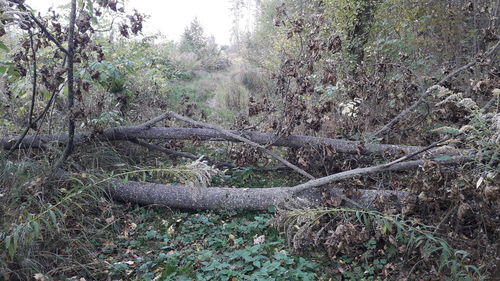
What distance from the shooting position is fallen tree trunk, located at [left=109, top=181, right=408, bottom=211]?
12.3ft

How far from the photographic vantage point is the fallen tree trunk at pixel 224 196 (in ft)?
12.3

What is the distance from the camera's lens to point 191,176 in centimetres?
382

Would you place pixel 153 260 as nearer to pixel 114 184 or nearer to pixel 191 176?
pixel 191 176

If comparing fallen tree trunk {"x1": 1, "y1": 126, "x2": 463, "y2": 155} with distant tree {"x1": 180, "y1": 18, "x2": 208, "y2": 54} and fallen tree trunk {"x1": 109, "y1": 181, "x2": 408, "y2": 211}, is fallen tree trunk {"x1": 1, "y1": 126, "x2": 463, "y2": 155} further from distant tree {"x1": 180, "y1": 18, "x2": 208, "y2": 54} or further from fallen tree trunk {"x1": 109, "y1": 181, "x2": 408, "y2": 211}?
distant tree {"x1": 180, "y1": 18, "x2": 208, "y2": 54}

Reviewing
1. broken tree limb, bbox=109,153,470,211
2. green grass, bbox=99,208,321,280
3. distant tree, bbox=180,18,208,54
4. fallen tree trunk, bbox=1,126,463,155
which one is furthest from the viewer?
distant tree, bbox=180,18,208,54

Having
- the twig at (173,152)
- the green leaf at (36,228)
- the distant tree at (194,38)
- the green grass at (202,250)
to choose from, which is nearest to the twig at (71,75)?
the twig at (173,152)

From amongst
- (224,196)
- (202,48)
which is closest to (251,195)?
(224,196)

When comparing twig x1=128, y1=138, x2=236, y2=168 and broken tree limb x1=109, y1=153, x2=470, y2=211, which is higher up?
twig x1=128, y1=138, x2=236, y2=168

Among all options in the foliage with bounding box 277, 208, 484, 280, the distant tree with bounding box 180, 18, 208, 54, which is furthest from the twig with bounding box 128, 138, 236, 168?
the distant tree with bounding box 180, 18, 208, 54

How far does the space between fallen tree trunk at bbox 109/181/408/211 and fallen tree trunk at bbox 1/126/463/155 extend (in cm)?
73

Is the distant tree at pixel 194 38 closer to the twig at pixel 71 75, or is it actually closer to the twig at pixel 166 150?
the twig at pixel 166 150

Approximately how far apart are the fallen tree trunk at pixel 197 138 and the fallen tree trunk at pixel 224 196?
0.73 meters

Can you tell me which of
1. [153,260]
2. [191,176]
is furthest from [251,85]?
[153,260]

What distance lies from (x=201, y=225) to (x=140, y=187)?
890 mm
